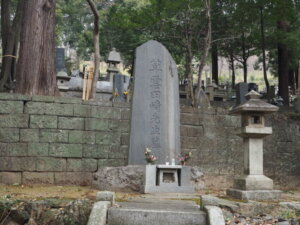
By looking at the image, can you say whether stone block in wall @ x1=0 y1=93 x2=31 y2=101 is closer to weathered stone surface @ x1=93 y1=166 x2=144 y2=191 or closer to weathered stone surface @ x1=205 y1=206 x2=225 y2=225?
weathered stone surface @ x1=93 y1=166 x2=144 y2=191

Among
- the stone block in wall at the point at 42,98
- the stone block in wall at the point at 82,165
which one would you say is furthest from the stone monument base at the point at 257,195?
the stone block in wall at the point at 42,98

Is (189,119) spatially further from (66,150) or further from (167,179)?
(66,150)

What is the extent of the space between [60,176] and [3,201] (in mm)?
3237

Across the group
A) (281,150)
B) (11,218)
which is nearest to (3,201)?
(11,218)

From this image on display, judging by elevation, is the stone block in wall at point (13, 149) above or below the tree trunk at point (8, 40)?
below

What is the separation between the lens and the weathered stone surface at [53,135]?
9141 millimetres

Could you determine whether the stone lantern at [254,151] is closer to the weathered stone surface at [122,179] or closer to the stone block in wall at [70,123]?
the weathered stone surface at [122,179]

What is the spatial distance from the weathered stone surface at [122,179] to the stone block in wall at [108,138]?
57.7 inches

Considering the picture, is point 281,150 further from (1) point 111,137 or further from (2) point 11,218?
(2) point 11,218

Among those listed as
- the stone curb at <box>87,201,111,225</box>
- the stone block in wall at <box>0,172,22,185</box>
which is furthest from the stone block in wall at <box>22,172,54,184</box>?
the stone curb at <box>87,201,111,225</box>

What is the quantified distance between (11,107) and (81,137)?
1.76 metres

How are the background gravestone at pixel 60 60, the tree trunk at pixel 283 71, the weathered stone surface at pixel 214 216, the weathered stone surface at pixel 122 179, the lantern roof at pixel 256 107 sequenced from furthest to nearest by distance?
the tree trunk at pixel 283 71
the background gravestone at pixel 60 60
the weathered stone surface at pixel 122 179
the lantern roof at pixel 256 107
the weathered stone surface at pixel 214 216

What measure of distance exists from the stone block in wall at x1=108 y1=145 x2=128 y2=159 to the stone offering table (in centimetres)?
200

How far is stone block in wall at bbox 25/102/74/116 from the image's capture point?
358 inches
